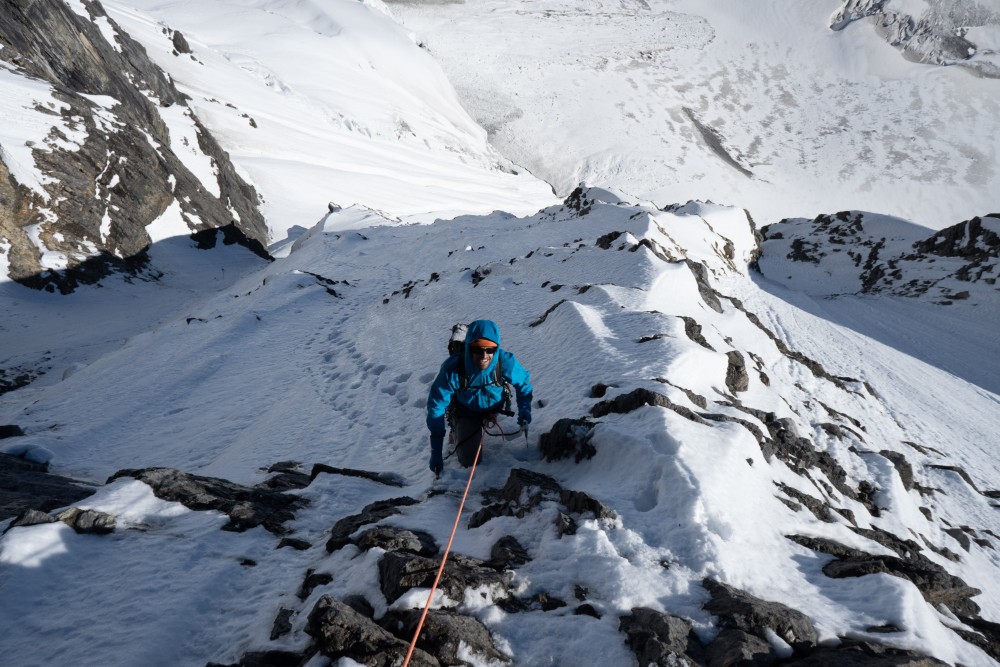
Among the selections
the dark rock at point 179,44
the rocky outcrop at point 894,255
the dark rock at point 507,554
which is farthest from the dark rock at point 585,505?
the dark rock at point 179,44

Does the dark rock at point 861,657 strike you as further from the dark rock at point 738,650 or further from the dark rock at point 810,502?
the dark rock at point 810,502

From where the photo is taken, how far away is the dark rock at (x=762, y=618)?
3479 mm

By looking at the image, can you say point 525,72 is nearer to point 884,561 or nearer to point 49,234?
point 49,234

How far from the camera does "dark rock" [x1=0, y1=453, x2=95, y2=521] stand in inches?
180

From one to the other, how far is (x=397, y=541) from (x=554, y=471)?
225cm

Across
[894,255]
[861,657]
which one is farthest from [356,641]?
[894,255]

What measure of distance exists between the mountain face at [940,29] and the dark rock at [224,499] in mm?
104511

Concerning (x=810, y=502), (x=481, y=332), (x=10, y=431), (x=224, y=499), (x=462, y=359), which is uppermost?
(x=481, y=332)

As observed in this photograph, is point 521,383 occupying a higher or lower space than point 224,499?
higher

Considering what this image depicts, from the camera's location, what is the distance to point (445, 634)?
334 centimetres

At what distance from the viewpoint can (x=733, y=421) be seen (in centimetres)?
659

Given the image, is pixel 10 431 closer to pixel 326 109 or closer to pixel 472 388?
pixel 472 388

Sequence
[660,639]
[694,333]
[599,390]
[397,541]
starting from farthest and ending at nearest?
1. [694,333]
2. [599,390]
3. [397,541]
4. [660,639]

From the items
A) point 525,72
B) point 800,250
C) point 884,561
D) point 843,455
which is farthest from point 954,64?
point 884,561
